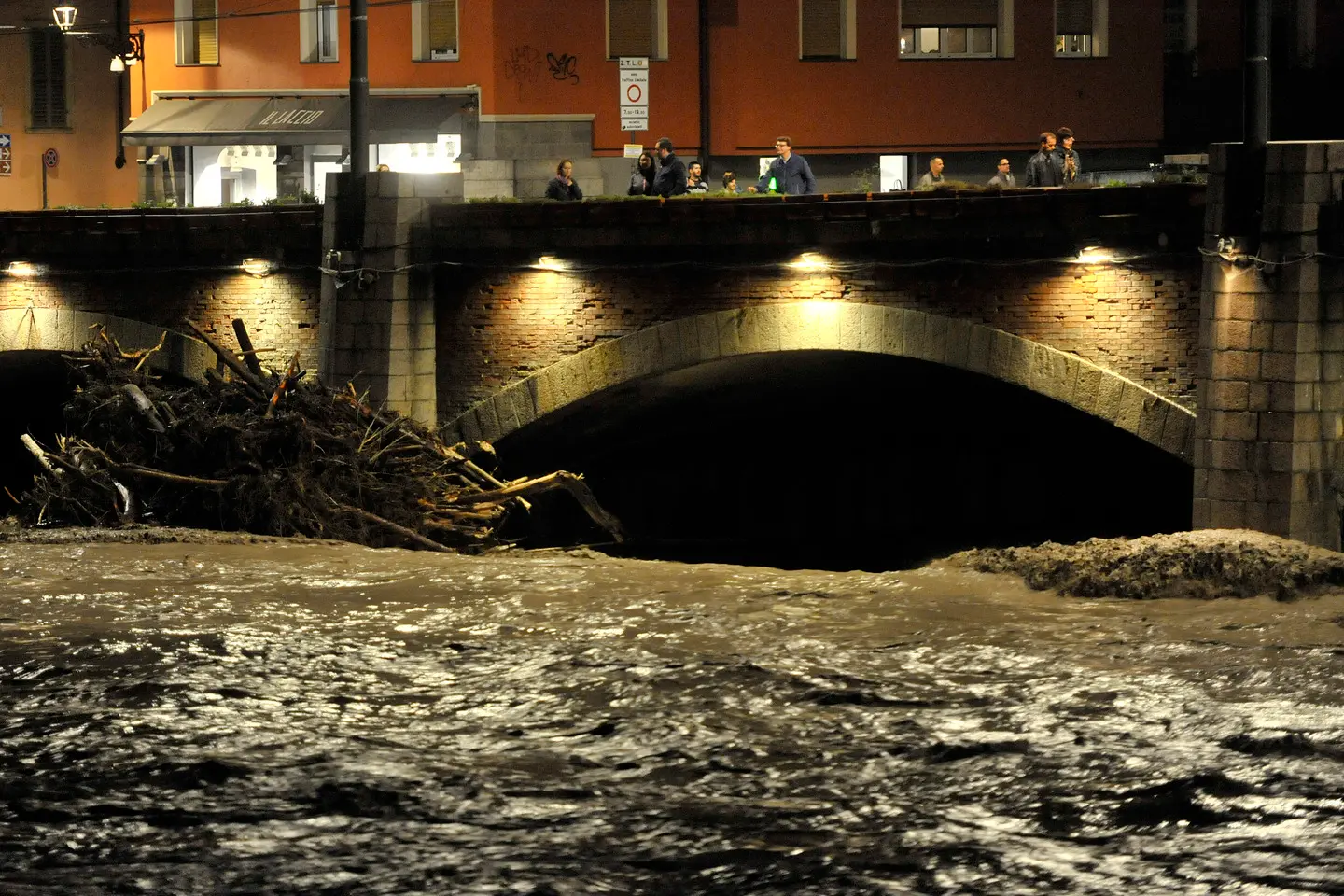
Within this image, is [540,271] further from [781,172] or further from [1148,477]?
[1148,477]

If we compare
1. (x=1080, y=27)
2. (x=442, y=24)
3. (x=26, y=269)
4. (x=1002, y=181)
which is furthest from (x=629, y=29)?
(x=1002, y=181)

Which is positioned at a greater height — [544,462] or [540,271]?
[540,271]

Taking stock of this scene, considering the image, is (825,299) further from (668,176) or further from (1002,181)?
(1002,181)

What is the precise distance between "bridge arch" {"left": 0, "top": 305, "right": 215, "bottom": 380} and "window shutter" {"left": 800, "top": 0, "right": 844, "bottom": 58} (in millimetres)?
13339

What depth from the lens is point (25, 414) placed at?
27.1m

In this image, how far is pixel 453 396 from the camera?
785 inches

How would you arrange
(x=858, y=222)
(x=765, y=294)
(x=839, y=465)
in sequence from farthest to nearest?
(x=839, y=465), (x=765, y=294), (x=858, y=222)

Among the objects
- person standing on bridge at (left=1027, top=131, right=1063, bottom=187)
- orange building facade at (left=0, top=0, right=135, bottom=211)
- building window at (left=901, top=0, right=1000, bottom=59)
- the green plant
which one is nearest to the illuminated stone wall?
person standing on bridge at (left=1027, top=131, right=1063, bottom=187)

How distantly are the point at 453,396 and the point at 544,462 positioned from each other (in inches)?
74.0

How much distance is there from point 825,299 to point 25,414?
13.8 metres

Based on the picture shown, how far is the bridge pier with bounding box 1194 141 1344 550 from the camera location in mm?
15172

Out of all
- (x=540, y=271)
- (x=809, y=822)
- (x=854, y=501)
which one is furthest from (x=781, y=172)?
(x=809, y=822)

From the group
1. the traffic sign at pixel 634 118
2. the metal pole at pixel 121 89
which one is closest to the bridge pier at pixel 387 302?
the traffic sign at pixel 634 118

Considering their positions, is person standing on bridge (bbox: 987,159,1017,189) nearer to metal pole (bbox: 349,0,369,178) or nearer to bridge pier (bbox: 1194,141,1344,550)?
bridge pier (bbox: 1194,141,1344,550)
